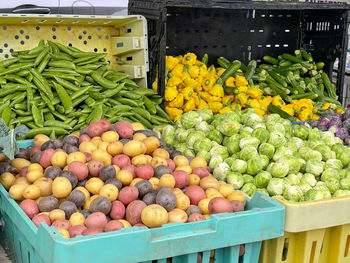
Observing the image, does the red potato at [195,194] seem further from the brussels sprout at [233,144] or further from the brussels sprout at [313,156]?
the brussels sprout at [313,156]

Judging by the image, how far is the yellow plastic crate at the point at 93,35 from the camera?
3668 millimetres

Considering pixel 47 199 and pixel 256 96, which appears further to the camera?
pixel 256 96

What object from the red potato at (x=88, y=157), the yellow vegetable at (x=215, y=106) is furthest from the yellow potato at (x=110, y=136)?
the yellow vegetable at (x=215, y=106)

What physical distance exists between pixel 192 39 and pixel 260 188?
228 cm

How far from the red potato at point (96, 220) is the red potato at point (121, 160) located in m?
0.44

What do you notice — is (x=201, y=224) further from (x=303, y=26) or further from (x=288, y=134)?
(x=303, y=26)

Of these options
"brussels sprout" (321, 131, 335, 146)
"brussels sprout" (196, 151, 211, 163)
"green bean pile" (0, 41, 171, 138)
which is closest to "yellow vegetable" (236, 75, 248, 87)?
"green bean pile" (0, 41, 171, 138)

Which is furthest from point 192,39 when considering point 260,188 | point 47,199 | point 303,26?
point 47,199

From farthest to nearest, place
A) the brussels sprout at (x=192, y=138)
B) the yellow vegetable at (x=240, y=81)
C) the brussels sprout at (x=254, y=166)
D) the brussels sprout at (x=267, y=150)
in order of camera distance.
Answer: the yellow vegetable at (x=240, y=81)
the brussels sprout at (x=192, y=138)
the brussels sprout at (x=267, y=150)
the brussels sprout at (x=254, y=166)

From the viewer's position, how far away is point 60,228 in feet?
6.11

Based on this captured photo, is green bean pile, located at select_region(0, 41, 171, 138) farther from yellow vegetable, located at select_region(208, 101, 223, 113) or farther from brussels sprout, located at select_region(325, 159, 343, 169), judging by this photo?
brussels sprout, located at select_region(325, 159, 343, 169)

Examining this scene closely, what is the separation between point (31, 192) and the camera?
2.10 m

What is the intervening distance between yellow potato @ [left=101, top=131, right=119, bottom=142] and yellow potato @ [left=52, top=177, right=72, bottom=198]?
51 cm

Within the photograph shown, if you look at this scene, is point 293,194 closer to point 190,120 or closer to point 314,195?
point 314,195
